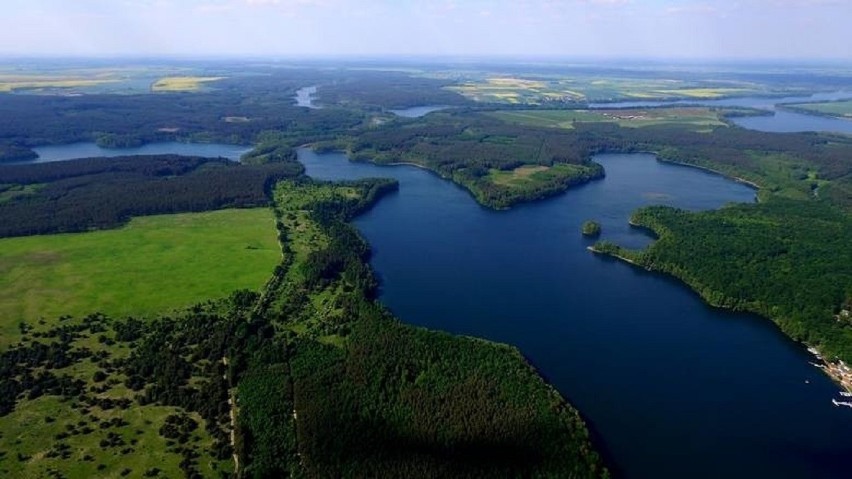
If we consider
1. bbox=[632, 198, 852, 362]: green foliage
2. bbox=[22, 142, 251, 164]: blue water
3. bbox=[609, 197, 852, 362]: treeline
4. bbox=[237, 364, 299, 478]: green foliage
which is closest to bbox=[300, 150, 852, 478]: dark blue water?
bbox=[609, 197, 852, 362]: treeline

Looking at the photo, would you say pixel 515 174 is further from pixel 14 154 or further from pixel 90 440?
pixel 14 154

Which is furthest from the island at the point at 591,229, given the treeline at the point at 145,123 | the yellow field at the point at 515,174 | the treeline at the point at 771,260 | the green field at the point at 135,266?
the treeline at the point at 145,123

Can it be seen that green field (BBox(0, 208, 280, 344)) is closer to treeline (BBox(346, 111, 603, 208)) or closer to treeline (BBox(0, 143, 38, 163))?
treeline (BBox(346, 111, 603, 208))

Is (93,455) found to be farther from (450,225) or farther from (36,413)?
(450,225)

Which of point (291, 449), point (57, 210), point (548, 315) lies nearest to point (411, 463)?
point (291, 449)

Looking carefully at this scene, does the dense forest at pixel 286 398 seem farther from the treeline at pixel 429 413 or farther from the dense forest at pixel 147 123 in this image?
the dense forest at pixel 147 123
